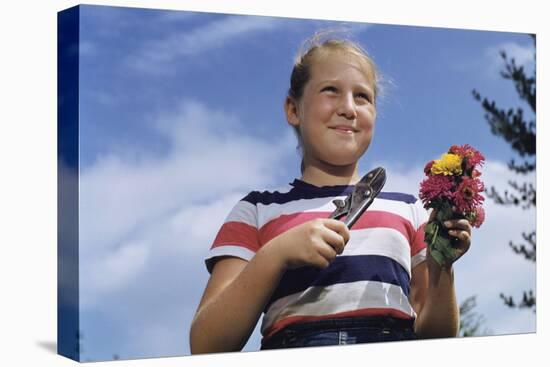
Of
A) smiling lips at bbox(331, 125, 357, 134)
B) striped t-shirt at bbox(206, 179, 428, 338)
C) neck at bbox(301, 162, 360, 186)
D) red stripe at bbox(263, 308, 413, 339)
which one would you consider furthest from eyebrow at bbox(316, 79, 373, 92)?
red stripe at bbox(263, 308, 413, 339)

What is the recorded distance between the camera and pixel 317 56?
7844mm

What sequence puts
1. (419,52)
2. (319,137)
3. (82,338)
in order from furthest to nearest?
(419,52) < (319,137) < (82,338)

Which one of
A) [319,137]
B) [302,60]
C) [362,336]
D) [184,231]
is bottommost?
[362,336]

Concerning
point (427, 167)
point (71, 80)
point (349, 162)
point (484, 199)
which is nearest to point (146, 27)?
point (71, 80)

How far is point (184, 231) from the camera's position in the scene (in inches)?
293

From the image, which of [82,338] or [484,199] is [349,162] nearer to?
[484,199]

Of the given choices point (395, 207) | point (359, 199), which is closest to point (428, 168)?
point (395, 207)

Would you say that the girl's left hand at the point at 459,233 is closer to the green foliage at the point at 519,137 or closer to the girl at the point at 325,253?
the girl at the point at 325,253

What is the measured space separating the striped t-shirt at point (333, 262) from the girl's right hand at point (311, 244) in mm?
124

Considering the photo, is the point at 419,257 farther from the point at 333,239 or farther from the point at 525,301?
the point at 525,301

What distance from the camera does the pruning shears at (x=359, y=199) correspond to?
25.1 ft

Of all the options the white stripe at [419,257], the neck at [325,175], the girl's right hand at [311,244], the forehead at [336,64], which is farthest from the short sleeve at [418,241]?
the forehead at [336,64]

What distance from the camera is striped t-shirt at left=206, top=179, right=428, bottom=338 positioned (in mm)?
7570

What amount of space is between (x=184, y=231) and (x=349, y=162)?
1202 mm
